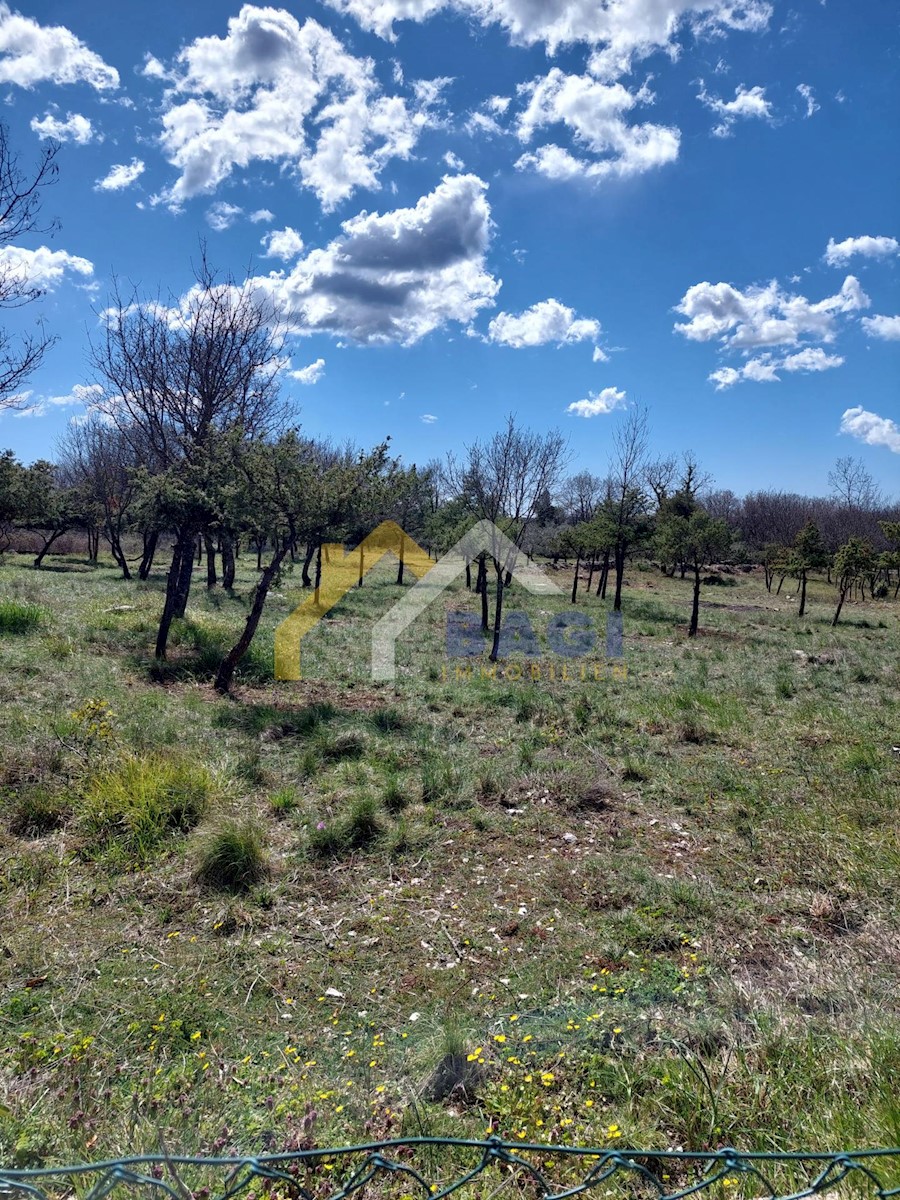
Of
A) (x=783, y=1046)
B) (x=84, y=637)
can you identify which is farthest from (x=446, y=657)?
(x=783, y=1046)

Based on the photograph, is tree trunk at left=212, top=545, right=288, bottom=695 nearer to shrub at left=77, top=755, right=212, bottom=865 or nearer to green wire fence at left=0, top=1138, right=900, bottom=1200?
shrub at left=77, top=755, right=212, bottom=865

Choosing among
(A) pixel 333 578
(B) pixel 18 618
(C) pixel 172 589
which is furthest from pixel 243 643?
(A) pixel 333 578

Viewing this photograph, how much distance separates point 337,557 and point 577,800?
32.8 m

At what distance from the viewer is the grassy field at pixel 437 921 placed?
9.42 ft

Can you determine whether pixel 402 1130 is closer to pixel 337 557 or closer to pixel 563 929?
pixel 563 929

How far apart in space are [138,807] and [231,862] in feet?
4.12

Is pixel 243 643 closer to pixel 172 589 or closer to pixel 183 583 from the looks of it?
pixel 172 589

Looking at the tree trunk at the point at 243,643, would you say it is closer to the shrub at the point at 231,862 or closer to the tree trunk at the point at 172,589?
the tree trunk at the point at 172,589

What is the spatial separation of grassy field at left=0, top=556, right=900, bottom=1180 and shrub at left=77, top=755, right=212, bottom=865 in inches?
1.0

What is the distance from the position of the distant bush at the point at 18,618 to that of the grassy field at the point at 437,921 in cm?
214

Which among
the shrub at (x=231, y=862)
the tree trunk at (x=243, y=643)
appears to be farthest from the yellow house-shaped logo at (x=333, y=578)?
the shrub at (x=231, y=862)

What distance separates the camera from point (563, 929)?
445 centimetres

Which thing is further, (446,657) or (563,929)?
(446,657)

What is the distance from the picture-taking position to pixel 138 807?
5.53 metres
